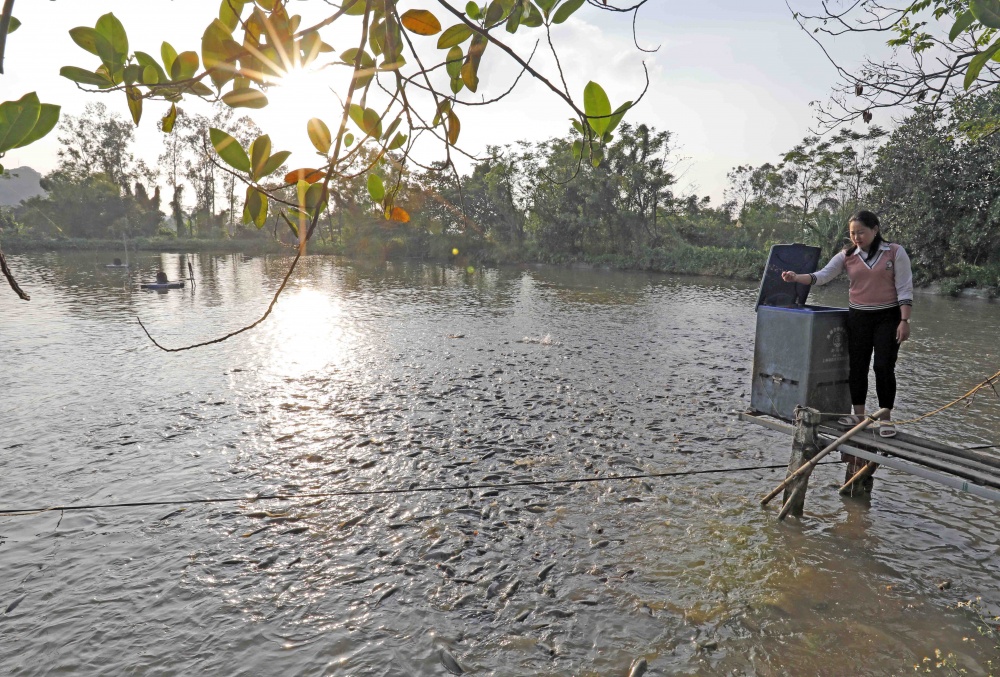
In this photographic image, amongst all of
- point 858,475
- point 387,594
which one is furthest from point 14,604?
point 858,475

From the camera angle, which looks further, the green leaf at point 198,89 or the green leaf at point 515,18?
the green leaf at point 515,18

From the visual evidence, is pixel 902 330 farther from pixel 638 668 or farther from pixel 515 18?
pixel 515 18

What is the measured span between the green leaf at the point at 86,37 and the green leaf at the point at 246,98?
26 centimetres

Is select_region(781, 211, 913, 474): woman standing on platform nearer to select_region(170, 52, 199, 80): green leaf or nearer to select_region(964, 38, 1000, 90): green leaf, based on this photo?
select_region(964, 38, 1000, 90): green leaf

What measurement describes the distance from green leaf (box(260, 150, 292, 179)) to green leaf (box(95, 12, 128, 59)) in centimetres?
33

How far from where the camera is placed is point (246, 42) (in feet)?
4.57

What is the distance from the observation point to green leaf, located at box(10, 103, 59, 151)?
3.16 feet

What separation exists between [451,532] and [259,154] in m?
4.14

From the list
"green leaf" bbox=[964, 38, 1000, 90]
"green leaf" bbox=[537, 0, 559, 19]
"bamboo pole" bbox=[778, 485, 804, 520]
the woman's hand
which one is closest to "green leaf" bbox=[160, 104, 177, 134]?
"green leaf" bbox=[537, 0, 559, 19]

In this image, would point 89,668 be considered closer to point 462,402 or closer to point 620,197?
point 462,402

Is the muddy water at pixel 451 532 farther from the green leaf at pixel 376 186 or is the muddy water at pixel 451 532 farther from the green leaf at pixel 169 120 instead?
the green leaf at pixel 169 120

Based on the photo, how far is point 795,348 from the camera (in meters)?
4.83

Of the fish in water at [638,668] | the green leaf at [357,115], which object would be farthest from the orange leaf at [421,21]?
the fish in water at [638,668]

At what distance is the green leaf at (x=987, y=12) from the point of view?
1367 millimetres
